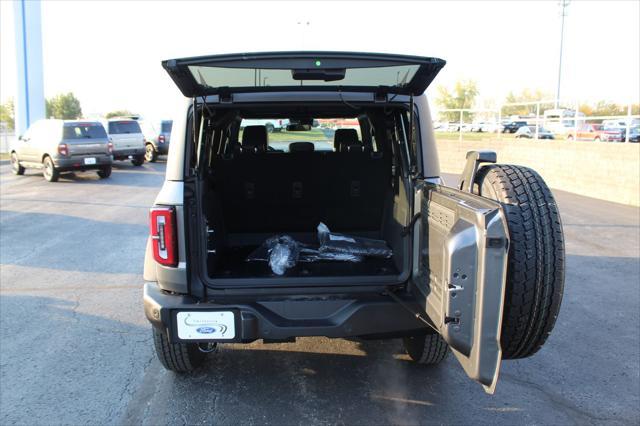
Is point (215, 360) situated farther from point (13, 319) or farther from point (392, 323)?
point (13, 319)

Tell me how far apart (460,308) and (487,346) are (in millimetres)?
203

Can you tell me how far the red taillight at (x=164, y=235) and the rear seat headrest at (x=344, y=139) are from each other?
2.24 m

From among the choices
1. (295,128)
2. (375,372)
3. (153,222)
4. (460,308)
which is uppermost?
(295,128)

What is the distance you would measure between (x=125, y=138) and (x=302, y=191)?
59.9ft

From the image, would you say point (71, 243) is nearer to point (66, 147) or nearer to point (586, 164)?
point (66, 147)

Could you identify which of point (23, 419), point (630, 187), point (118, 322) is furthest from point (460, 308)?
point (630, 187)

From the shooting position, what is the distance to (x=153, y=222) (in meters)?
3.10

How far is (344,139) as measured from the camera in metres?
5.13

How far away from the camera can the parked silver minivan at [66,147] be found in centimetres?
1582

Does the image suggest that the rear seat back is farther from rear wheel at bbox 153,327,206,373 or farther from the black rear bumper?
the black rear bumper

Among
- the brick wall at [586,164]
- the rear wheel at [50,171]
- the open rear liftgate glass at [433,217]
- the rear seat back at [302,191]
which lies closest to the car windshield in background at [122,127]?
the rear wheel at [50,171]

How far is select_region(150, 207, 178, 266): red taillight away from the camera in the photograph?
3098 millimetres

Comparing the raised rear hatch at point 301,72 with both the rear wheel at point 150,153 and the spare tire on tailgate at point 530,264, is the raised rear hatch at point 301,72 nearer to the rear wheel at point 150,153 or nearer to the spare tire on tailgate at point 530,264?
the spare tire on tailgate at point 530,264

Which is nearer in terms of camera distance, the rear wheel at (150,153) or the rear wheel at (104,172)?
the rear wheel at (104,172)
